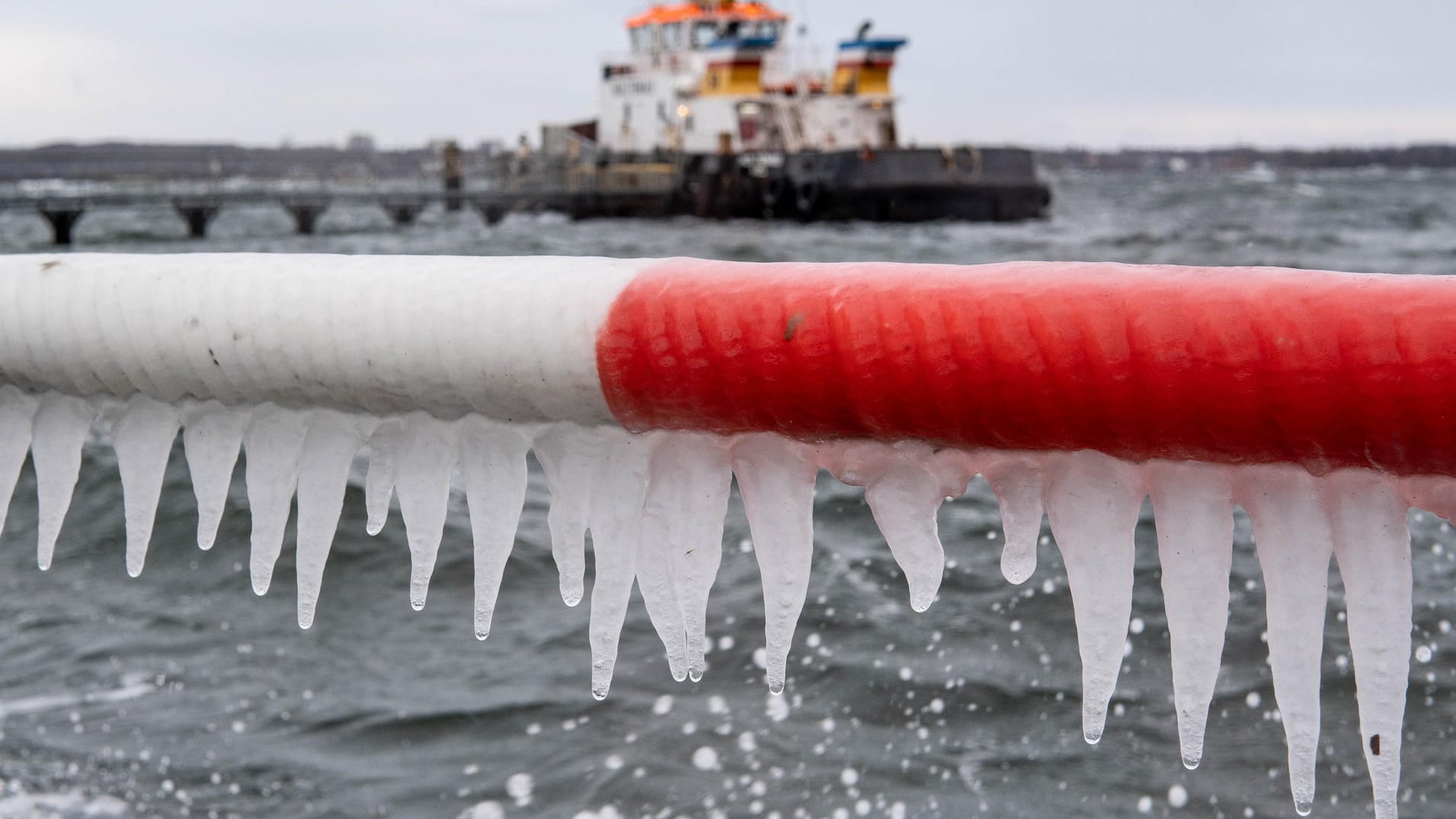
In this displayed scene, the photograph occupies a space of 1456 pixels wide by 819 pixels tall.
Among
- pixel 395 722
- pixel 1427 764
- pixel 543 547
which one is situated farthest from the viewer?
pixel 543 547

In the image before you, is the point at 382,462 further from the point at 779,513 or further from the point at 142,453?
the point at 779,513

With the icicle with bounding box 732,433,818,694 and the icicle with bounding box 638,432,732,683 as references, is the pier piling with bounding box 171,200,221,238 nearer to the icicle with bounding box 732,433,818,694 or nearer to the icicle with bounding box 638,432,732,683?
the icicle with bounding box 638,432,732,683

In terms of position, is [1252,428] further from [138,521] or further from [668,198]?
[668,198]

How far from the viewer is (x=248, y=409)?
68.2 inches

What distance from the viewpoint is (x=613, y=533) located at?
160 cm

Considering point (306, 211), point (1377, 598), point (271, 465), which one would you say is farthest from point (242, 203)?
point (1377, 598)

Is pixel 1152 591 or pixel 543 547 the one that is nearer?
pixel 1152 591

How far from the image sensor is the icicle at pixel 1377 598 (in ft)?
4.04

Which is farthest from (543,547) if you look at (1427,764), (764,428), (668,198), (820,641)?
(668,198)

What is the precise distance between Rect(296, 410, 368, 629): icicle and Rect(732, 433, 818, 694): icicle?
54 centimetres

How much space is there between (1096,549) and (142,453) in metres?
1.30

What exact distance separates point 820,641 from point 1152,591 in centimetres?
121

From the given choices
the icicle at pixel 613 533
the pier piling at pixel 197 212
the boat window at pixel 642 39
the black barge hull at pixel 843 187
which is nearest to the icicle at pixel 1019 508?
the icicle at pixel 613 533

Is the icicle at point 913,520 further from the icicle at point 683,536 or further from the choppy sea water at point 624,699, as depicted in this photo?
the choppy sea water at point 624,699
